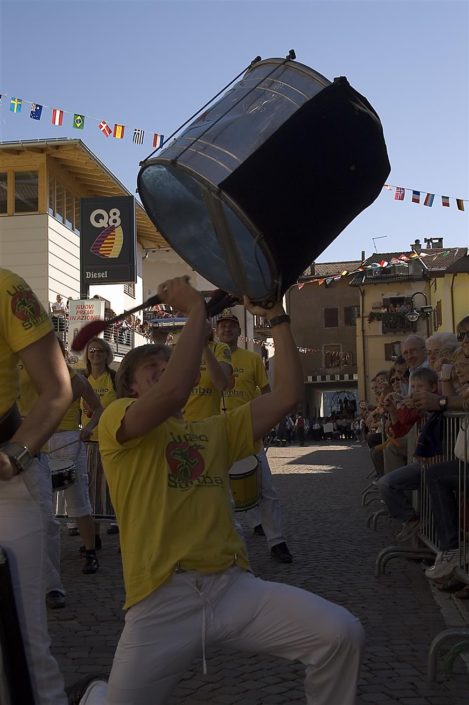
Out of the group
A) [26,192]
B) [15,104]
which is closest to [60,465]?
[15,104]

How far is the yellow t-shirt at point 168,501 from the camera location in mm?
2865

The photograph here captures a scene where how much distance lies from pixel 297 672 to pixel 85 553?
345 cm

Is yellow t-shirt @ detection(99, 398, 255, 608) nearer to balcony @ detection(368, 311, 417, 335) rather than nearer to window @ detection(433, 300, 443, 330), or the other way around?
window @ detection(433, 300, 443, 330)

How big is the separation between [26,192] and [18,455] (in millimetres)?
26540

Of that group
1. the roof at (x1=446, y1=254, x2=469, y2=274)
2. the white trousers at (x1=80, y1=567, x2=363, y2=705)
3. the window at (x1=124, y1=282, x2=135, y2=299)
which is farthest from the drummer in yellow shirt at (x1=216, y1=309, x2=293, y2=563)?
the roof at (x1=446, y1=254, x2=469, y2=274)

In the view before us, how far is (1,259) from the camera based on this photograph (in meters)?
27.8

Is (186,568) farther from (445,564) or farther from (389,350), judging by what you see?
(389,350)

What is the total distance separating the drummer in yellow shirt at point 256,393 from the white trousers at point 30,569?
492 centimetres

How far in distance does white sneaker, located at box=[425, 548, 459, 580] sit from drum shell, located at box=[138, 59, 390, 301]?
3.64 metres

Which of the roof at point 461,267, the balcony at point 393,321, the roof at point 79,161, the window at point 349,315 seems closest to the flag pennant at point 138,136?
the roof at point 79,161

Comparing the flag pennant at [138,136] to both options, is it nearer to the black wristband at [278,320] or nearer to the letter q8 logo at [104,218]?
the letter q8 logo at [104,218]

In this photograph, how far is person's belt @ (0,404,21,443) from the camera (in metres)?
2.77

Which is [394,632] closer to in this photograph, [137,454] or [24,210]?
[137,454]

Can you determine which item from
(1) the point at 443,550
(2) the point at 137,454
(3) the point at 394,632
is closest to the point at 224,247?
(2) the point at 137,454
